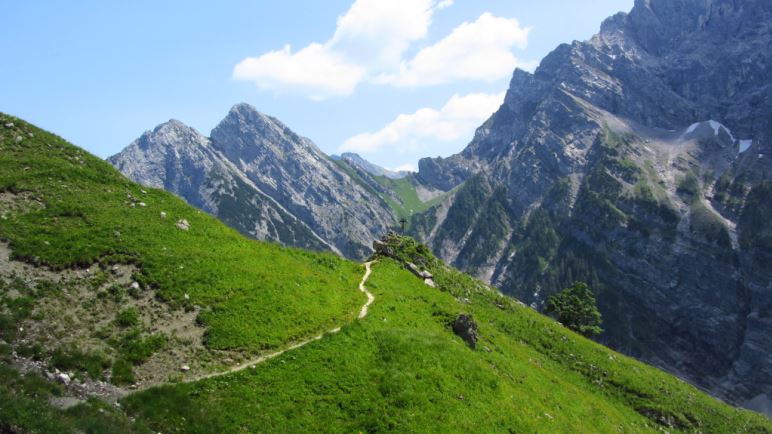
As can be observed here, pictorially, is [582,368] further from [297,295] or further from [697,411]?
[297,295]

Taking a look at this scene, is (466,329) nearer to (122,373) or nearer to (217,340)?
(217,340)

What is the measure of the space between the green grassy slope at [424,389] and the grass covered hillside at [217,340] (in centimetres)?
12

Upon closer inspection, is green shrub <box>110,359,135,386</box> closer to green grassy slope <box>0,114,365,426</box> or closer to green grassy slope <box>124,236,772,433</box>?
green grassy slope <box>0,114,365,426</box>

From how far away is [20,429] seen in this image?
17.0 meters

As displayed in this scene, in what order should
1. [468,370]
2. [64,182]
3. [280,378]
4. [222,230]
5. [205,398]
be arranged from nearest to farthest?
[205,398] → [280,378] → [468,370] → [64,182] → [222,230]

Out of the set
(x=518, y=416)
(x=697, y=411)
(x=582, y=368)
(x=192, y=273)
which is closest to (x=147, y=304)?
(x=192, y=273)

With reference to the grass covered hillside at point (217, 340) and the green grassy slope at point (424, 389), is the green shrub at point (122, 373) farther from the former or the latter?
the green grassy slope at point (424, 389)

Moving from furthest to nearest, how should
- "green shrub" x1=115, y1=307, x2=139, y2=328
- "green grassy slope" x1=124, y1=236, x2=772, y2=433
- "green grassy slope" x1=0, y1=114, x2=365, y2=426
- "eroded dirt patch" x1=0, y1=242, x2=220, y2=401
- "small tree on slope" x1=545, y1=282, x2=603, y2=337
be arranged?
"small tree on slope" x1=545, y1=282, x2=603, y2=337 < "green shrub" x1=115, y1=307, x2=139, y2=328 < "green grassy slope" x1=0, y1=114, x2=365, y2=426 < "green grassy slope" x1=124, y1=236, x2=772, y2=433 < "eroded dirt patch" x1=0, y1=242, x2=220, y2=401

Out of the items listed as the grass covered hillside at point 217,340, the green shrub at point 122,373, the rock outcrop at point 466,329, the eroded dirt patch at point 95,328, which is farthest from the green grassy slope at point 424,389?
the eroded dirt patch at point 95,328

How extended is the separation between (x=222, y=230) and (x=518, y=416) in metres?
28.6

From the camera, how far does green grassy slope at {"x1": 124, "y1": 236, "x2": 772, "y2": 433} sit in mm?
24453

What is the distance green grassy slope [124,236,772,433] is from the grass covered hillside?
12 centimetres

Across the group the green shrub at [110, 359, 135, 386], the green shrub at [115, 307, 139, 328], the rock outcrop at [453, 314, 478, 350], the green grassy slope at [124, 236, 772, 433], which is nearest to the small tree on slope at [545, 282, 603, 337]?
the green grassy slope at [124, 236, 772, 433]

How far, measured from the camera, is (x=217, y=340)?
94.9 feet
